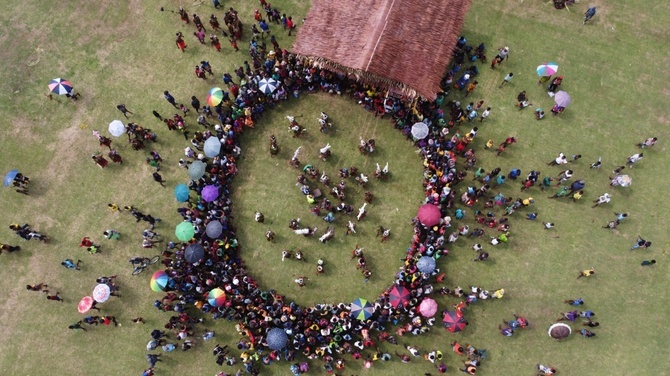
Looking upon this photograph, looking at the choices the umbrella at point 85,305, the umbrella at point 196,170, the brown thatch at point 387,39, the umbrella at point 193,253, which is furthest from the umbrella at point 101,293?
the brown thatch at point 387,39

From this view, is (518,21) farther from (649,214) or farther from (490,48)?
(649,214)

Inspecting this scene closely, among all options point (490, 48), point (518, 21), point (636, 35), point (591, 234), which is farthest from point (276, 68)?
point (636, 35)

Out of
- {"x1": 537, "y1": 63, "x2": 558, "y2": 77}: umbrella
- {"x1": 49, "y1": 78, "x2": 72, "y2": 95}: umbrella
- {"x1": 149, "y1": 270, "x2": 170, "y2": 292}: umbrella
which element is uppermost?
{"x1": 537, "y1": 63, "x2": 558, "y2": 77}: umbrella

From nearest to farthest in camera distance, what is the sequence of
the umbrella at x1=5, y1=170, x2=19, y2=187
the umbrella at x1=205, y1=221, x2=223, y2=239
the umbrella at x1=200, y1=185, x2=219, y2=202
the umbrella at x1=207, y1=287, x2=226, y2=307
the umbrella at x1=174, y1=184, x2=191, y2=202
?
Result: the umbrella at x1=207, y1=287, x2=226, y2=307 < the umbrella at x1=205, y1=221, x2=223, y2=239 < the umbrella at x1=200, y1=185, x2=219, y2=202 < the umbrella at x1=174, y1=184, x2=191, y2=202 < the umbrella at x1=5, y1=170, x2=19, y2=187

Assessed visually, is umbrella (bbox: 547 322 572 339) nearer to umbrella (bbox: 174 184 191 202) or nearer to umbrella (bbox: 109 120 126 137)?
umbrella (bbox: 174 184 191 202)

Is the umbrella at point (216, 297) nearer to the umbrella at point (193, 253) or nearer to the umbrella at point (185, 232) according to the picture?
the umbrella at point (193, 253)

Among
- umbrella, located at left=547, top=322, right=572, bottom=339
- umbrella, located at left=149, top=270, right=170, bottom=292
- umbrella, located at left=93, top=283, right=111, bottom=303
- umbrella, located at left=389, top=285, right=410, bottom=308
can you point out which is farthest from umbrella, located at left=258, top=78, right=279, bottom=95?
umbrella, located at left=547, top=322, right=572, bottom=339

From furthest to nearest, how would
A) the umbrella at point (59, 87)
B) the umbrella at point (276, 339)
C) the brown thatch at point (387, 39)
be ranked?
the umbrella at point (59, 87)
the brown thatch at point (387, 39)
the umbrella at point (276, 339)

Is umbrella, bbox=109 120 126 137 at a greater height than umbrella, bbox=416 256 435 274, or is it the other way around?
umbrella, bbox=109 120 126 137
